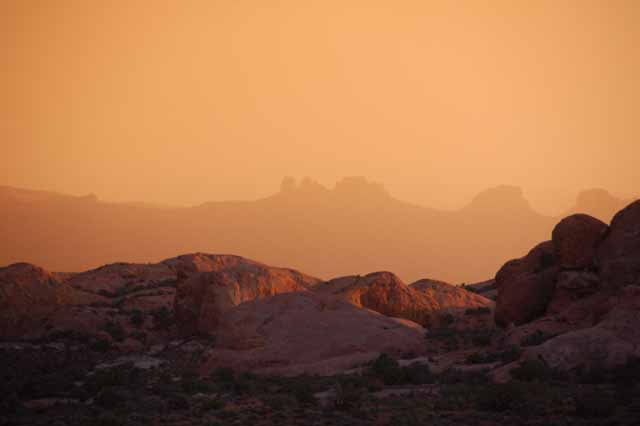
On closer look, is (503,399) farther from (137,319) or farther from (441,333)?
(137,319)

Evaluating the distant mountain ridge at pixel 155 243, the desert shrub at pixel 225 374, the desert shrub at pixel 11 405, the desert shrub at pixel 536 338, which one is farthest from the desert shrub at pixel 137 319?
the distant mountain ridge at pixel 155 243

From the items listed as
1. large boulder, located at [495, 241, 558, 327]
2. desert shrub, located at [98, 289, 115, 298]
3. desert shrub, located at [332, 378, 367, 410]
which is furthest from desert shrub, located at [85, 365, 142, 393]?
desert shrub, located at [98, 289, 115, 298]

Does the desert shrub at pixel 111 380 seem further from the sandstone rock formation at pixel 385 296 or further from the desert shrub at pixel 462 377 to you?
the sandstone rock formation at pixel 385 296

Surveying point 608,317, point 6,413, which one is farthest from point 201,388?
point 608,317

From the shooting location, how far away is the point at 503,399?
41.1 ft

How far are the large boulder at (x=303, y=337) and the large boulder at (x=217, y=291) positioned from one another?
5017mm

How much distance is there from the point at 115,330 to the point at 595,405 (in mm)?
26046

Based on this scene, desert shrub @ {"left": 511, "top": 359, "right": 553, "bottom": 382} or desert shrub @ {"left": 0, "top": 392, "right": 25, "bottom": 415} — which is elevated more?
desert shrub @ {"left": 511, "top": 359, "right": 553, "bottom": 382}

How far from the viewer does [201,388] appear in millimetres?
16531

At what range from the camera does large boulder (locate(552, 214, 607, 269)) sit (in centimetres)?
2348

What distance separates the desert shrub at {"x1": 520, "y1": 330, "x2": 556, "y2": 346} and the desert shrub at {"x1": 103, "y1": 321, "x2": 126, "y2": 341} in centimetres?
1966

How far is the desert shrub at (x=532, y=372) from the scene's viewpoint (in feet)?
48.3

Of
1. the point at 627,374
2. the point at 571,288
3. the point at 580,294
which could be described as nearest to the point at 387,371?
the point at 627,374

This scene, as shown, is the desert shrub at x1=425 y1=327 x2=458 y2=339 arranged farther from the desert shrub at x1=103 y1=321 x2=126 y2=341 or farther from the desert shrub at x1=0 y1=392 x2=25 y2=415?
the desert shrub at x1=0 y1=392 x2=25 y2=415
